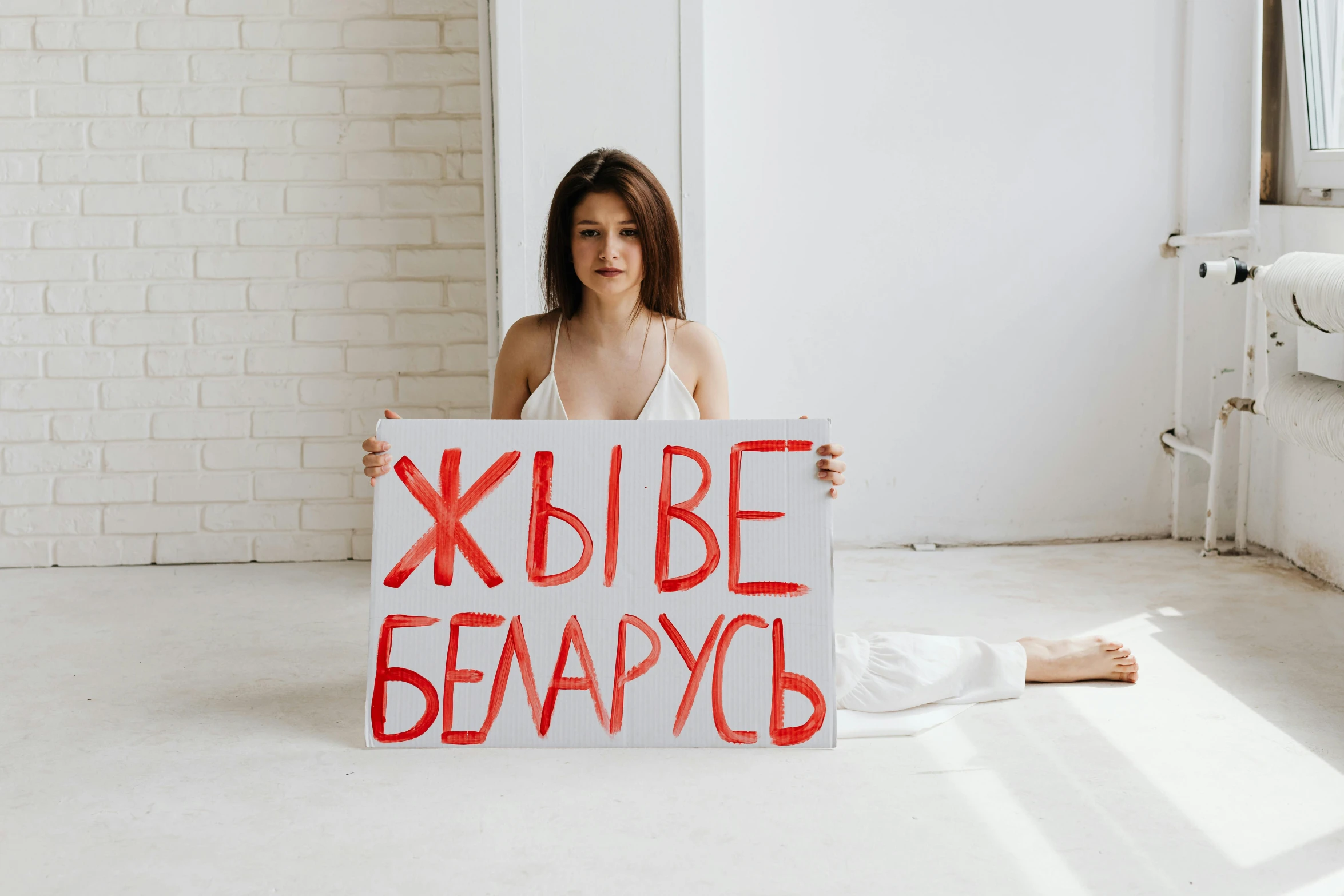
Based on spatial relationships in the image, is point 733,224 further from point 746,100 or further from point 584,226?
point 584,226

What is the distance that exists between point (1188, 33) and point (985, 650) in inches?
81.2

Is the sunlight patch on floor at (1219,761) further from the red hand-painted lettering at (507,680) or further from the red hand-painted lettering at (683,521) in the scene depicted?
the red hand-painted lettering at (507,680)

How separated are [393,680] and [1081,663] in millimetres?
1305

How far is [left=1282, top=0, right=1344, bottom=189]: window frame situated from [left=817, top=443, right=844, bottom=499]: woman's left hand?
1864 mm

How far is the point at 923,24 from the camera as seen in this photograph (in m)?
3.29

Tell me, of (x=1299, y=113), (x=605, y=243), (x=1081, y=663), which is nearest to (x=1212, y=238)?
(x=1299, y=113)

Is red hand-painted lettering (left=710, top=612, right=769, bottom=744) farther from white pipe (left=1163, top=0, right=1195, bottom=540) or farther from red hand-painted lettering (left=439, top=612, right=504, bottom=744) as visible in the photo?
white pipe (left=1163, top=0, right=1195, bottom=540)

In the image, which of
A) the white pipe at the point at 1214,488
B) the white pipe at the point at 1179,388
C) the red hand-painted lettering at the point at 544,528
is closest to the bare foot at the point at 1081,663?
the red hand-painted lettering at the point at 544,528

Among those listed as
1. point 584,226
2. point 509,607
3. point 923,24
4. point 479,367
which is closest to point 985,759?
point 509,607

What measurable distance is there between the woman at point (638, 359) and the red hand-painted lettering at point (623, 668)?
0.37m

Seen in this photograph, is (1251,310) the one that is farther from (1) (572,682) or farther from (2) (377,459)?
(2) (377,459)

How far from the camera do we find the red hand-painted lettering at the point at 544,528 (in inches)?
76.8

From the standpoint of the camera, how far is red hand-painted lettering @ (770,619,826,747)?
6.34 ft

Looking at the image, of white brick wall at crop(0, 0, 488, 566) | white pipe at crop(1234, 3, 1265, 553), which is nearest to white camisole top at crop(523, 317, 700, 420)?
white brick wall at crop(0, 0, 488, 566)
